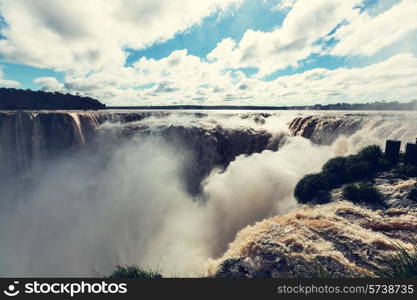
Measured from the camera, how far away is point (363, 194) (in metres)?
20.7

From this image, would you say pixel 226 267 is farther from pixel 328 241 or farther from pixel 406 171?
pixel 406 171

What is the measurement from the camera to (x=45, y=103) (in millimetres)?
104688

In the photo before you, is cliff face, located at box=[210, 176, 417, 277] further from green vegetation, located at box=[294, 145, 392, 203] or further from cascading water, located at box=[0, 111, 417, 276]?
green vegetation, located at box=[294, 145, 392, 203]

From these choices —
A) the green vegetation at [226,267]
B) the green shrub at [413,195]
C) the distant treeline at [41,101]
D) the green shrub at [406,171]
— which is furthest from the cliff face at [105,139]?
the distant treeline at [41,101]

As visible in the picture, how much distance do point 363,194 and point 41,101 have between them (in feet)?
387

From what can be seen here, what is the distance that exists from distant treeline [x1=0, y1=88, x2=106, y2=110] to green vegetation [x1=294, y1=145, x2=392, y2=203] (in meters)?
102

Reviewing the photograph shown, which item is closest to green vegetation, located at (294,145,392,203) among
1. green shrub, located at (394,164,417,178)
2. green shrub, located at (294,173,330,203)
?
green shrub, located at (294,173,330,203)

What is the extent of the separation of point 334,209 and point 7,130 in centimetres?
6936

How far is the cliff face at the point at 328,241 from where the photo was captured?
13594 millimetres

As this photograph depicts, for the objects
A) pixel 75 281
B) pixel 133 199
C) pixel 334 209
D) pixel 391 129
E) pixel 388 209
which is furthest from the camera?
pixel 133 199

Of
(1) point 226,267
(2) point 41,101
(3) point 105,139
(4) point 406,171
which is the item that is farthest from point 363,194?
(2) point 41,101

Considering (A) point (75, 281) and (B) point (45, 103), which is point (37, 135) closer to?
(B) point (45, 103)

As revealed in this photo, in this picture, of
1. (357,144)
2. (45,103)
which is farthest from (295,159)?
(45,103)

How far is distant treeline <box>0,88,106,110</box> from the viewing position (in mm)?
95644
